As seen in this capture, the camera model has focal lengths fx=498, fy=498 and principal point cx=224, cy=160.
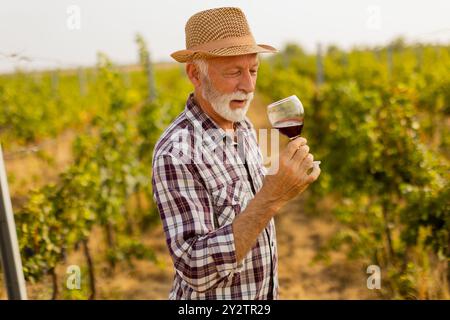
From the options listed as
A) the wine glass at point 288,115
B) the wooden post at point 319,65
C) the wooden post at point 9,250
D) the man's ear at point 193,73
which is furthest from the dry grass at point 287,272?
the wooden post at point 319,65

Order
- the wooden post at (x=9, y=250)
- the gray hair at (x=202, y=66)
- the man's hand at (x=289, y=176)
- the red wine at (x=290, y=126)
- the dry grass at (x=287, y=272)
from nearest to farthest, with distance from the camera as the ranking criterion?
the man's hand at (x=289, y=176) → the red wine at (x=290, y=126) → the gray hair at (x=202, y=66) → the wooden post at (x=9, y=250) → the dry grass at (x=287, y=272)

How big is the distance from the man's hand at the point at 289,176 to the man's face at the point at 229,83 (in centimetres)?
34

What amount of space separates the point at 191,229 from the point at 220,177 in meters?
0.25

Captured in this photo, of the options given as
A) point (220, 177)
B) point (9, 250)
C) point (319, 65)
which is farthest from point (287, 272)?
point (319, 65)

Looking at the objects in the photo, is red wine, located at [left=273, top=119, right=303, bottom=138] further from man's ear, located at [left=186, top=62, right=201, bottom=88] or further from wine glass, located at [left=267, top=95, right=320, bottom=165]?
man's ear, located at [left=186, top=62, right=201, bottom=88]

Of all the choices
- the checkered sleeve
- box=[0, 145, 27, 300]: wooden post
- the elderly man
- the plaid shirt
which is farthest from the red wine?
box=[0, 145, 27, 300]: wooden post

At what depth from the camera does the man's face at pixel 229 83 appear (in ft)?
5.81

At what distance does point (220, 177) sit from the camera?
1.75 m

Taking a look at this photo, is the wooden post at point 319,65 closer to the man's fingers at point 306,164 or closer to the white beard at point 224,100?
the white beard at point 224,100

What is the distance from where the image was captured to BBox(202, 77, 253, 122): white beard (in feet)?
5.86

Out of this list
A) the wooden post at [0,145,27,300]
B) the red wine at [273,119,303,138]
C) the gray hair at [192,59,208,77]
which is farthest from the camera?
the wooden post at [0,145,27,300]

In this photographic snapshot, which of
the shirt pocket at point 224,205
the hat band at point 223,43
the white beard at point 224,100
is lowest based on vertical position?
the shirt pocket at point 224,205

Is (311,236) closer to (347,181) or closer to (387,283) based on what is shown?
(347,181)

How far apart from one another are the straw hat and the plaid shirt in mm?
214
